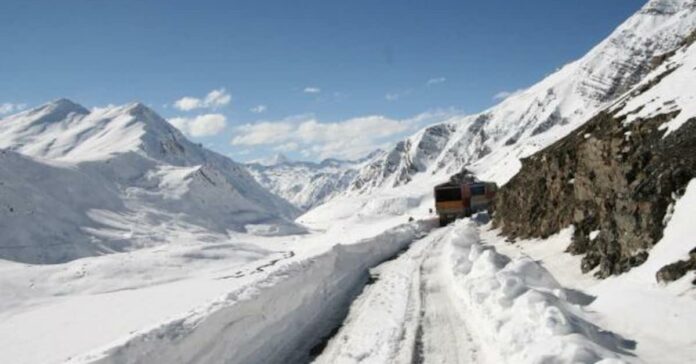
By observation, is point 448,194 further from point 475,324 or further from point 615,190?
point 475,324

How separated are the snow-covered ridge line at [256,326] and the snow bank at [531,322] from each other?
11.8 feet

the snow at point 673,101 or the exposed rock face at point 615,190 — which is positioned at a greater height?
the snow at point 673,101


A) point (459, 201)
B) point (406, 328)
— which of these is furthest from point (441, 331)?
point (459, 201)

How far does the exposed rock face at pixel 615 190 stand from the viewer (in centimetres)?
1346

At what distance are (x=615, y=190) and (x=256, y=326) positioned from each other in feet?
38.6

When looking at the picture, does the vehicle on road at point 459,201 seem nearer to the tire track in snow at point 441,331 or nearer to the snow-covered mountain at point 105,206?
the tire track in snow at point 441,331

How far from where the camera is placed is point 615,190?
17.5 m

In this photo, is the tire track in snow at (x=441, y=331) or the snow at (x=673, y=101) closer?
the tire track in snow at (x=441, y=331)

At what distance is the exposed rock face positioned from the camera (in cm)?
1346

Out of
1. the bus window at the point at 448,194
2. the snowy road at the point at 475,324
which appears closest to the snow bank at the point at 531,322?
the snowy road at the point at 475,324

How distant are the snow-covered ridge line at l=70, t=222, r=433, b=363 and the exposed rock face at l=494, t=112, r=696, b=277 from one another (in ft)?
24.3

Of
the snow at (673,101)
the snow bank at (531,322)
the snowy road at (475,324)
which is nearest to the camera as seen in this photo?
the snow bank at (531,322)

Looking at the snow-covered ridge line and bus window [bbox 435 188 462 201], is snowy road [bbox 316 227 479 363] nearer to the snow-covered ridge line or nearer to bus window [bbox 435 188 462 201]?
the snow-covered ridge line

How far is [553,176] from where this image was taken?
88.1 ft
